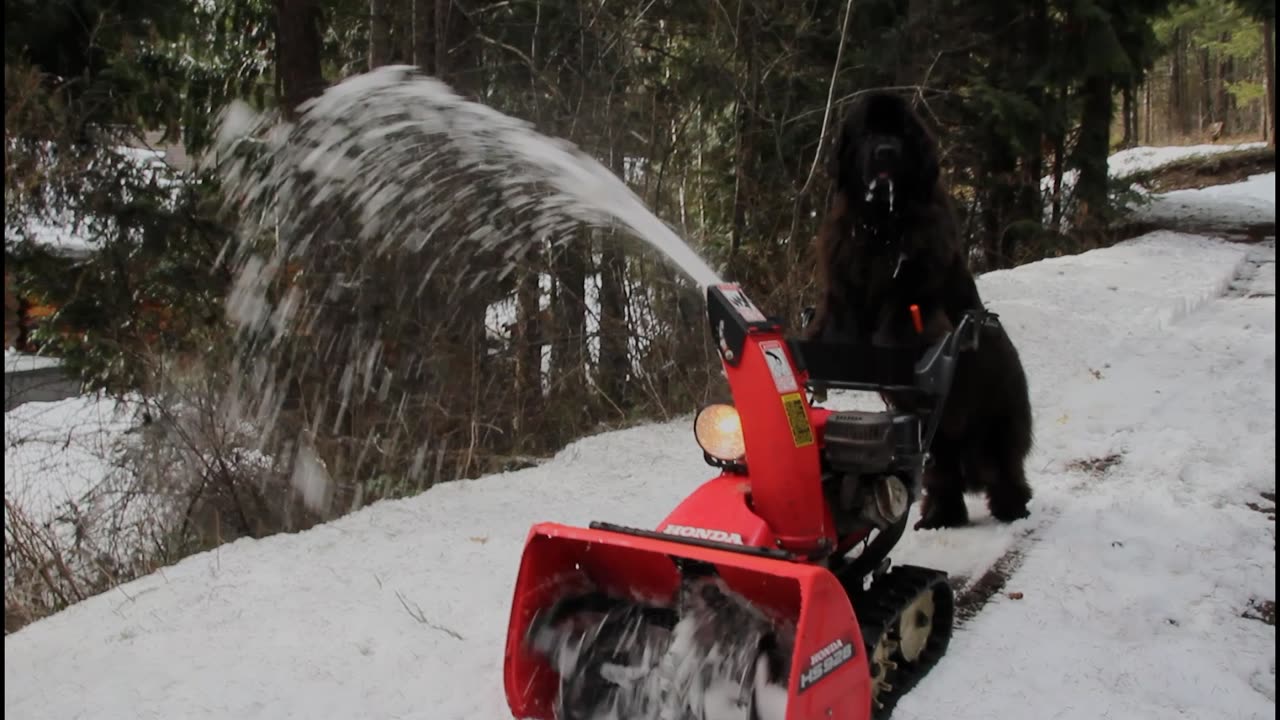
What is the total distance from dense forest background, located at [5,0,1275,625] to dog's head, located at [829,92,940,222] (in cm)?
317

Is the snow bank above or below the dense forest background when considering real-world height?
above

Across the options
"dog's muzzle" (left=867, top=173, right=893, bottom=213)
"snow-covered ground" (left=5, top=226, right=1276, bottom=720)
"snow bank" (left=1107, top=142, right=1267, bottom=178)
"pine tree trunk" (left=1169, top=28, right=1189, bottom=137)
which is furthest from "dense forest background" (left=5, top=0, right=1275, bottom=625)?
"pine tree trunk" (left=1169, top=28, right=1189, bottom=137)

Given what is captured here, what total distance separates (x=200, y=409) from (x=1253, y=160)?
1063 inches

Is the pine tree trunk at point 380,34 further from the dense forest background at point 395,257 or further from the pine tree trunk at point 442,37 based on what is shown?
the pine tree trunk at point 442,37

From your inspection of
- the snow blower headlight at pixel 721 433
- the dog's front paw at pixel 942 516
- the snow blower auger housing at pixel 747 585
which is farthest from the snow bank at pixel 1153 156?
the snow blower headlight at pixel 721 433

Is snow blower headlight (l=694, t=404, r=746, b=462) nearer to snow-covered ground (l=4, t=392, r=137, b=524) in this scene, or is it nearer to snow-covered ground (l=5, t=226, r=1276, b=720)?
snow-covered ground (l=5, t=226, r=1276, b=720)

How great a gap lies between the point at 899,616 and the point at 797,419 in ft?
2.67

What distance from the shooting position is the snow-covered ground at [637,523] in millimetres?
3217

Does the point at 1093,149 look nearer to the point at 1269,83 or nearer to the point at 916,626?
the point at 916,626

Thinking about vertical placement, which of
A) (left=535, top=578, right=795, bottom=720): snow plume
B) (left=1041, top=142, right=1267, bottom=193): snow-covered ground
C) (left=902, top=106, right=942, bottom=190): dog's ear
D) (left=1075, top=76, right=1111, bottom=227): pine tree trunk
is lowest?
(left=535, top=578, right=795, bottom=720): snow plume

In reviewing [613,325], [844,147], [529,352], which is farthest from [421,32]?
[844,147]

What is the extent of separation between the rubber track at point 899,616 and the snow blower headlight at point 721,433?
654mm

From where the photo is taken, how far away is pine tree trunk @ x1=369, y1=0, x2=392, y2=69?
322 inches

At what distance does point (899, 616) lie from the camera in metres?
3.15
